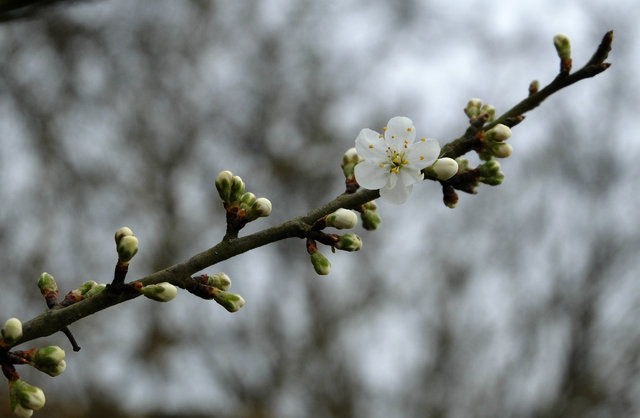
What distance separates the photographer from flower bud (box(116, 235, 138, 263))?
1560mm

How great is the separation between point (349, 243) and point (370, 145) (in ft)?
1.05

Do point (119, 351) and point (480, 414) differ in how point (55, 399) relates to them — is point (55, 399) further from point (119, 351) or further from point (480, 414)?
point (480, 414)

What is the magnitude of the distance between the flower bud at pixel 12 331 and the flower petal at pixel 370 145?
3.20ft

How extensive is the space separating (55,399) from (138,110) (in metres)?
4.94

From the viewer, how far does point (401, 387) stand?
40.5 feet

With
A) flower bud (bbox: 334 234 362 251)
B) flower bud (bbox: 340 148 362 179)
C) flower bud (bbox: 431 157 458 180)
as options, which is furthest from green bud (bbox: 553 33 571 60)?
flower bud (bbox: 334 234 362 251)

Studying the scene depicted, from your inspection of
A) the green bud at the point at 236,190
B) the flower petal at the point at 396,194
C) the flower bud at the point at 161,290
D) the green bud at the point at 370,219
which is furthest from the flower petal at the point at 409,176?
the flower bud at the point at 161,290

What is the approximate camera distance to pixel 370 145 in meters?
1.85

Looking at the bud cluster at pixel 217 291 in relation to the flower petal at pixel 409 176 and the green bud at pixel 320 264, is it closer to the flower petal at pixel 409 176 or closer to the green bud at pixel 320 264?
the green bud at pixel 320 264

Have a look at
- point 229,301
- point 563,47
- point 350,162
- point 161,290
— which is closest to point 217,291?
point 229,301

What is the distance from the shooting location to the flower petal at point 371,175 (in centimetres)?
166

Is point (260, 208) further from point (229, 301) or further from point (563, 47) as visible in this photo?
point (563, 47)

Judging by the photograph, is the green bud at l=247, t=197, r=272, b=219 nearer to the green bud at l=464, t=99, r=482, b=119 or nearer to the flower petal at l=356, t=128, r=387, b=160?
the flower petal at l=356, t=128, r=387, b=160

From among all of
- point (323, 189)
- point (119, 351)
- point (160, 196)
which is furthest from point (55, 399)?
point (323, 189)
